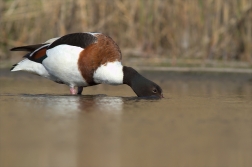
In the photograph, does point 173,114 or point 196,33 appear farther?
point 196,33

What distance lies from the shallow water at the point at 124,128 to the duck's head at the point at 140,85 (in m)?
0.11

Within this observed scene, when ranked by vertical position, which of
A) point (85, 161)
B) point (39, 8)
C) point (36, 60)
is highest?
point (39, 8)

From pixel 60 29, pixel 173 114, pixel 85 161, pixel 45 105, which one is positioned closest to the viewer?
pixel 85 161

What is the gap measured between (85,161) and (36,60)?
12.9ft

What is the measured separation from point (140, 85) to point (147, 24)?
11.9 feet

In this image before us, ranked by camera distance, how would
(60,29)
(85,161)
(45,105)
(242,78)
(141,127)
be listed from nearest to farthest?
(85,161), (141,127), (45,105), (242,78), (60,29)

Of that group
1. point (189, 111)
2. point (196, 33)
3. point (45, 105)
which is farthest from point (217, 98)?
point (196, 33)

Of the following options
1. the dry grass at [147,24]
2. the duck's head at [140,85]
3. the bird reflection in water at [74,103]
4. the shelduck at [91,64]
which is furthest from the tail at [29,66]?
the dry grass at [147,24]

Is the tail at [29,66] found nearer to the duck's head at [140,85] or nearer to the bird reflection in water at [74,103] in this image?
the bird reflection in water at [74,103]

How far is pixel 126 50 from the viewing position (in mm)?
11133

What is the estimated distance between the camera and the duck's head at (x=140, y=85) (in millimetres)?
7340

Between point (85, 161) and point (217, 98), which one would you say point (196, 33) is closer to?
point (217, 98)

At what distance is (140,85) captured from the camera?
7.42m

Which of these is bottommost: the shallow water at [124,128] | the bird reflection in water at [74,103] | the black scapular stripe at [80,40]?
the shallow water at [124,128]
